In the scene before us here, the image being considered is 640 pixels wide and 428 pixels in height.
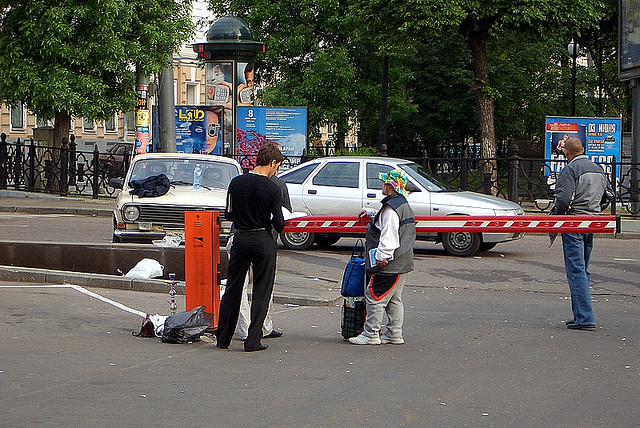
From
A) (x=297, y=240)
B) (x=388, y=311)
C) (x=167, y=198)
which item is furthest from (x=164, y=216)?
(x=388, y=311)

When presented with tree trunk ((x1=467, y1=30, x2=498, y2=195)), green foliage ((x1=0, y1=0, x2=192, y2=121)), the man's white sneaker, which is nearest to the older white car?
the man's white sneaker

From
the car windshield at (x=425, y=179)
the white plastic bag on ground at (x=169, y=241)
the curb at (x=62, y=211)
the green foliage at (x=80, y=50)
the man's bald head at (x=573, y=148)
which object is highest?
the green foliage at (x=80, y=50)

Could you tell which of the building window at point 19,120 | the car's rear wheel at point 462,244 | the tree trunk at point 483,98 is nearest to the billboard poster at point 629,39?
the tree trunk at point 483,98

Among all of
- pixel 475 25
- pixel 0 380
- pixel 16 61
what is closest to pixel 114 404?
pixel 0 380

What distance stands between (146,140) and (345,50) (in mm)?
12449

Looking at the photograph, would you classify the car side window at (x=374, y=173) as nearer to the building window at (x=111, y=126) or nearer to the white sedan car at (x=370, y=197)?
the white sedan car at (x=370, y=197)

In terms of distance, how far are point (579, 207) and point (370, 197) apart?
6766mm

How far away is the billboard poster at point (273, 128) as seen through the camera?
85.9 feet

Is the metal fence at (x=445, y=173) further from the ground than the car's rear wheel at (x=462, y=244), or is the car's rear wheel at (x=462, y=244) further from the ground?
the metal fence at (x=445, y=173)

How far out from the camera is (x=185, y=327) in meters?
8.27

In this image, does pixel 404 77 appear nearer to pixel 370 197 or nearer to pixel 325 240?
pixel 325 240

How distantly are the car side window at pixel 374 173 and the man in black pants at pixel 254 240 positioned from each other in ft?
25.6

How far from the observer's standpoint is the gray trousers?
8.27 meters

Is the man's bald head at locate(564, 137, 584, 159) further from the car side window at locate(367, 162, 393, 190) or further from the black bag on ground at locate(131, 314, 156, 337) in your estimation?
the car side window at locate(367, 162, 393, 190)
